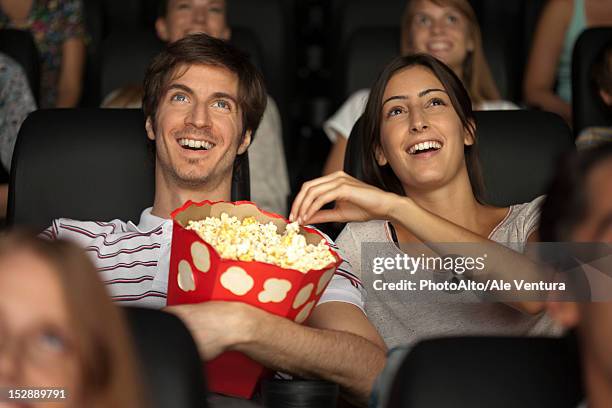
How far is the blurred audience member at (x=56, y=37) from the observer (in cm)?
362

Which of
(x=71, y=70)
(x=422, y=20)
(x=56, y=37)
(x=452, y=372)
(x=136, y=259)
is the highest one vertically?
(x=422, y=20)

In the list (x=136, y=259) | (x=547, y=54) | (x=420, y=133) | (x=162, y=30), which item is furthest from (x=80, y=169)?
(x=547, y=54)

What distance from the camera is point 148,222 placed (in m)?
2.09

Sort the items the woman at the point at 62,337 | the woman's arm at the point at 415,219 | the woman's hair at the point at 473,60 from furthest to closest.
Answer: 1. the woman's hair at the point at 473,60
2. the woman's arm at the point at 415,219
3. the woman at the point at 62,337

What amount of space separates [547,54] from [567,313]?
246cm

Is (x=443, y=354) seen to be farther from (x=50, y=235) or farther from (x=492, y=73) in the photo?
(x=492, y=73)

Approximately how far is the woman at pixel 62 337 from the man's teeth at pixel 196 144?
113cm

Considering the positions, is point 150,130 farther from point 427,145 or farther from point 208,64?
point 427,145

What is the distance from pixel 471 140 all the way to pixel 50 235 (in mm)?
889

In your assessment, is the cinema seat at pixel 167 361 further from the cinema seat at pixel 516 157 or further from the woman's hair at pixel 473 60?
the woman's hair at pixel 473 60

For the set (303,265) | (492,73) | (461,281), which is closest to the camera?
(303,265)

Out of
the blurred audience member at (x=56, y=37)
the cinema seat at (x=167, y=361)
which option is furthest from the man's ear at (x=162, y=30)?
the cinema seat at (x=167, y=361)

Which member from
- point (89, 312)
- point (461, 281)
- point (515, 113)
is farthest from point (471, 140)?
point (89, 312)

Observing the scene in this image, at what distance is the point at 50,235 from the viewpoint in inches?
80.8
